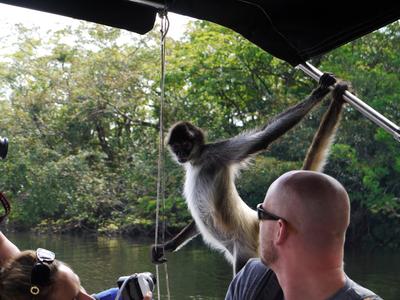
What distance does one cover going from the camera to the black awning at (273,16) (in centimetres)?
194

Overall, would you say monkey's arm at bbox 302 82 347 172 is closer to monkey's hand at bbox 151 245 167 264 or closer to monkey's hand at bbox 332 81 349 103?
monkey's hand at bbox 332 81 349 103

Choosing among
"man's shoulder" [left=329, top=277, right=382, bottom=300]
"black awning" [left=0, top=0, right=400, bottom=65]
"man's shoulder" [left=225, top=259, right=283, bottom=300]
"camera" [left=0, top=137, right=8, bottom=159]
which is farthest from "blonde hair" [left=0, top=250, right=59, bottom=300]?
"black awning" [left=0, top=0, right=400, bottom=65]

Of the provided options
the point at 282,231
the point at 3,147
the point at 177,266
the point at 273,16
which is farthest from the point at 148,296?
the point at 177,266

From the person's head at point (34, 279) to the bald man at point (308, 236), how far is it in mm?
533

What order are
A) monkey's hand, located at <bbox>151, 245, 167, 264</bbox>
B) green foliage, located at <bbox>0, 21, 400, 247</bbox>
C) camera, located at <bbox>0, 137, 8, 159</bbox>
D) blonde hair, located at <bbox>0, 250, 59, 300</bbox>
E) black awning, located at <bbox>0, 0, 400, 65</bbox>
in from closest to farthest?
blonde hair, located at <bbox>0, 250, 59, 300</bbox> < camera, located at <bbox>0, 137, 8, 159</bbox> < black awning, located at <bbox>0, 0, 400, 65</bbox> < monkey's hand, located at <bbox>151, 245, 167, 264</bbox> < green foliage, located at <bbox>0, 21, 400, 247</bbox>

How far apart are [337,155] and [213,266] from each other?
3409 millimetres

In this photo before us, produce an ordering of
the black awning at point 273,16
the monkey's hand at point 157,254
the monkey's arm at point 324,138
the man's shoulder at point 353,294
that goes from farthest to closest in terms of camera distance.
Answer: the monkey's hand at point 157,254, the monkey's arm at point 324,138, the black awning at point 273,16, the man's shoulder at point 353,294

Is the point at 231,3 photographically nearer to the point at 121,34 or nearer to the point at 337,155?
the point at 337,155

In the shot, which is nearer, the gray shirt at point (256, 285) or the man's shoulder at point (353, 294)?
the man's shoulder at point (353, 294)

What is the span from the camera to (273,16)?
2.11m

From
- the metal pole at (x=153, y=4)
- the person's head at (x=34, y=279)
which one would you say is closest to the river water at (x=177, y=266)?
the metal pole at (x=153, y=4)

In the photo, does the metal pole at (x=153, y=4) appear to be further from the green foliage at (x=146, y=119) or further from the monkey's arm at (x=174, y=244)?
the green foliage at (x=146, y=119)

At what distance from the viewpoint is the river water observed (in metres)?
10.4

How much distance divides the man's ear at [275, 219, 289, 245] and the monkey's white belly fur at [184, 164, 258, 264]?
6.19ft
